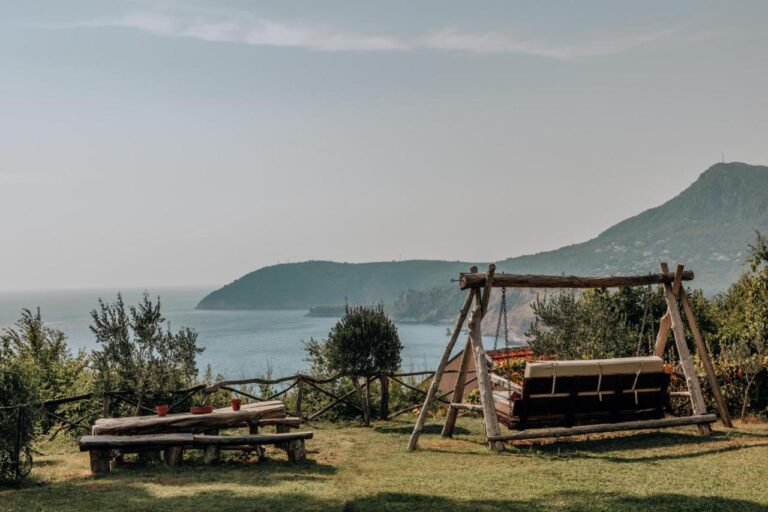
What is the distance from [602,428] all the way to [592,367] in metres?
1.04

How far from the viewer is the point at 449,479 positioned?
904cm

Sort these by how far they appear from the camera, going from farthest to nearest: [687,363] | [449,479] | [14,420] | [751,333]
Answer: [751,333]
[687,363]
[14,420]
[449,479]

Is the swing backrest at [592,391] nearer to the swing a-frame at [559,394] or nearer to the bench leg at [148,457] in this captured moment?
the swing a-frame at [559,394]

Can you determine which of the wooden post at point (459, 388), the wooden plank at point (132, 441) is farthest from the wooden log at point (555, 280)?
the wooden plank at point (132, 441)

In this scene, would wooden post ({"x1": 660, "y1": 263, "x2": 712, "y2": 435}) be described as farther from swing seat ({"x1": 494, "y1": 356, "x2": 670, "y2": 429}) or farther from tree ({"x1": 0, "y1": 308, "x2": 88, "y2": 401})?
tree ({"x1": 0, "y1": 308, "x2": 88, "y2": 401})

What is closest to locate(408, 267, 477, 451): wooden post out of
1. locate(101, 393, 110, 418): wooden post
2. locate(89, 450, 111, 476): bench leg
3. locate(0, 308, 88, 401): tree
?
locate(89, 450, 111, 476): bench leg

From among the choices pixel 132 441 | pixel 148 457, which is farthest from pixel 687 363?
pixel 132 441

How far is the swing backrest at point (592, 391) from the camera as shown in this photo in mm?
11094

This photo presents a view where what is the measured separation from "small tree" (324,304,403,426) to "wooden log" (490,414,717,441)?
15.6 ft

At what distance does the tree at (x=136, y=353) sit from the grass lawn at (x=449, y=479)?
1.58 m

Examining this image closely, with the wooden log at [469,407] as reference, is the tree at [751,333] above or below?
above

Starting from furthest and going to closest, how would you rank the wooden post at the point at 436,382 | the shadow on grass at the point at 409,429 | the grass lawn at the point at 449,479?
the shadow on grass at the point at 409,429, the wooden post at the point at 436,382, the grass lawn at the point at 449,479

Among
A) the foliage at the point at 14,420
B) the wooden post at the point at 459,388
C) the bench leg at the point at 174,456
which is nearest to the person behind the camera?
the foliage at the point at 14,420

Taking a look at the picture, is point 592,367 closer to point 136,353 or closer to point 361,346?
point 361,346
